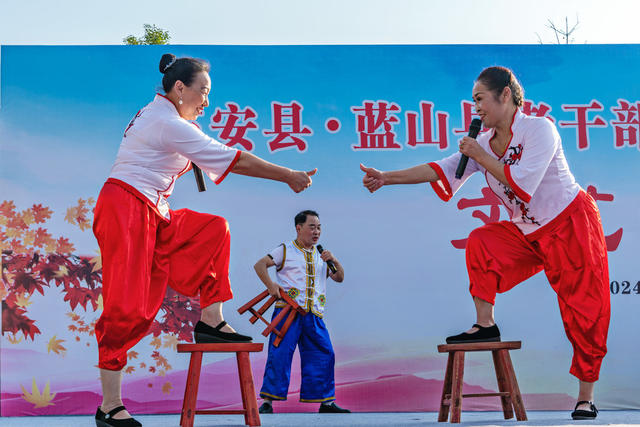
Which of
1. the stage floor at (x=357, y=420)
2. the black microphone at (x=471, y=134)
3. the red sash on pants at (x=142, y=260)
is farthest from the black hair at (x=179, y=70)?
the stage floor at (x=357, y=420)

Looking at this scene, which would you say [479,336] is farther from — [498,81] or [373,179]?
[498,81]

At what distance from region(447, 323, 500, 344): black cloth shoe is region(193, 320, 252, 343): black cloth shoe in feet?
2.56

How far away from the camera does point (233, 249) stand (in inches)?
168

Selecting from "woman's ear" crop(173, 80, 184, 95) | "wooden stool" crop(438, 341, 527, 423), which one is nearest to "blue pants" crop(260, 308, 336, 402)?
"wooden stool" crop(438, 341, 527, 423)

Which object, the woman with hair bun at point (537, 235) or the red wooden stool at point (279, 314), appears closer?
the woman with hair bun at point (537, 235)

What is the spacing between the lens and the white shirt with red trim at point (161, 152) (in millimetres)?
2674

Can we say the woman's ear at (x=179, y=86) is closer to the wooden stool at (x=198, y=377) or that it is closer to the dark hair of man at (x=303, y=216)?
the wooden stool at (x=198, y=377)

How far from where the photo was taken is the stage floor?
2.86m

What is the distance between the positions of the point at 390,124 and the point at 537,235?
1.61 m

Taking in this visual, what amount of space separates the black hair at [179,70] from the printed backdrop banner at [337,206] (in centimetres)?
146

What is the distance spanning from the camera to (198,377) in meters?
2.79

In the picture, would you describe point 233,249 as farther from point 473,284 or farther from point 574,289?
point 574,289

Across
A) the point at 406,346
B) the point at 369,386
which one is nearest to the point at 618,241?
the point at 406,346

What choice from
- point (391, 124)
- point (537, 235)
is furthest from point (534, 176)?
point (391, 124)
